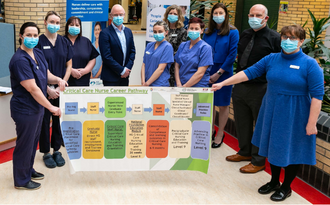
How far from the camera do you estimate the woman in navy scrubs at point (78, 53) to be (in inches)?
153

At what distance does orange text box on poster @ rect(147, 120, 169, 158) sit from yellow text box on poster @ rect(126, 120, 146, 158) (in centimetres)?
5

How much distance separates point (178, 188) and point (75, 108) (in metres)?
1.30

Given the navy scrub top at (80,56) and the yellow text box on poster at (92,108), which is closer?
the yellow text box on poster at (92,108)

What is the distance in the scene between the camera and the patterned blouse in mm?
4301

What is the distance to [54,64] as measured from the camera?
3578 millimetres

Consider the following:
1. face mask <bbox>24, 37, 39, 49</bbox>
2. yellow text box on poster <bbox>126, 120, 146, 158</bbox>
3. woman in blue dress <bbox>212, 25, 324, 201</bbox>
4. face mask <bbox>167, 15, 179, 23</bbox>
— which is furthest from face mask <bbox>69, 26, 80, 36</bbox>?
woman in blue dress <bbox>212, 25, 324, 201</bbox>

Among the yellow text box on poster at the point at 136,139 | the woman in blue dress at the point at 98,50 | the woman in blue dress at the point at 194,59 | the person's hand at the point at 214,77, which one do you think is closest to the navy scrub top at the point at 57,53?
the yellow text box on poster at the point at 136,139

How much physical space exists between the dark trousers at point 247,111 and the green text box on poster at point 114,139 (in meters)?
1.42

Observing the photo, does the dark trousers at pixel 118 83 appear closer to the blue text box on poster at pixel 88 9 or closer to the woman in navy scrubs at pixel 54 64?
the woman in navy scrubs at pixel 54 64

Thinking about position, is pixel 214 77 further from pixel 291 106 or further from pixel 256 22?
pixel 291 106

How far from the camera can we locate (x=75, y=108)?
3129 millimetres

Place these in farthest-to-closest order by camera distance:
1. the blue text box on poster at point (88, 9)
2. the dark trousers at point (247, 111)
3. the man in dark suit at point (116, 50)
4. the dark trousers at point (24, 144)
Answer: the blue text box on poster at point (88, 9) < the man in dark suit at point (116, 50) < the dark trousers at point (247, 111) < the dark trousers at point (24, 144)

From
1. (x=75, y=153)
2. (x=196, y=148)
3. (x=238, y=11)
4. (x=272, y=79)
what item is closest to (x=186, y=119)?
(x=196, y=148)

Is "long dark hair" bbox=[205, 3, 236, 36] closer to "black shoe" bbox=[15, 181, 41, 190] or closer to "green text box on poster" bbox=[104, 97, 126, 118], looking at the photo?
"green text box on poster" bbox=[104, 97, 126, 118]
